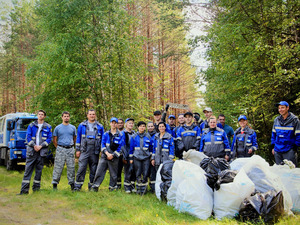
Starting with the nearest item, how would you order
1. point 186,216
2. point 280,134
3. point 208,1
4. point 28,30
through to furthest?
1. point 186,216
2. point 280,134
3. point 208,1
4. point 28,30

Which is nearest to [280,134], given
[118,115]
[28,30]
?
[118,115]

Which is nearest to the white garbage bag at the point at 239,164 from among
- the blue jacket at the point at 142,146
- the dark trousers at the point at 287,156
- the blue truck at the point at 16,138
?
the dark trousers at the point at 287,156

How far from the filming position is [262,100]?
8.22m

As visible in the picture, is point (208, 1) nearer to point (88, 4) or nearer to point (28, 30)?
point (88, 4)

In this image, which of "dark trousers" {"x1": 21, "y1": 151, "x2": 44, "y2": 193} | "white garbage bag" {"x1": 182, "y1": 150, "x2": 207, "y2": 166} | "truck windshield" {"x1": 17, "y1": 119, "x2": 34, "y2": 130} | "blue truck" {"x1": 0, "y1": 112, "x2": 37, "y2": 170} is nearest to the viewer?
"white garbage bag" {"x1": 182, "y1": 150, "x2": 207, "y2": 166}

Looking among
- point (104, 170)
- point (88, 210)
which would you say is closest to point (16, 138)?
point (104, 170)

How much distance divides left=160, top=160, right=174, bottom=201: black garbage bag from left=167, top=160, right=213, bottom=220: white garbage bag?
1.83 ft

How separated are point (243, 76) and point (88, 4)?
659 centimetres

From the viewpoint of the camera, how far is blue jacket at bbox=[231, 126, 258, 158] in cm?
674

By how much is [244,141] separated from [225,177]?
9.02ft

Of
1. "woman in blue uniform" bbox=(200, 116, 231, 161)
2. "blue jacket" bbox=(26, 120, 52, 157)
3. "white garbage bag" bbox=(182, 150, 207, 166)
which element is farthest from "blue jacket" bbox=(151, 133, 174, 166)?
"blue jacket" bbox=(26, 120, 52, 157)

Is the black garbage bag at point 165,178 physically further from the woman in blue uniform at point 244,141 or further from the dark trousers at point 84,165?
the woman in blue uniform at point 244,141

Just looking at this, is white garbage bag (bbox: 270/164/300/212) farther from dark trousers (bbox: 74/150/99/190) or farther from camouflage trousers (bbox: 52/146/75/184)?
camouflage trousers (bbox: 52/146/75/184)

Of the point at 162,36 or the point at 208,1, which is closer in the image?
the point at 208,1
